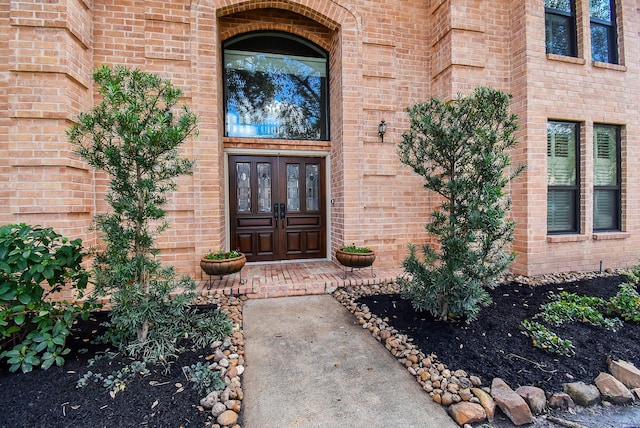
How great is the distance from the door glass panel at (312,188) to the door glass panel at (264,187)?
0.72 meters

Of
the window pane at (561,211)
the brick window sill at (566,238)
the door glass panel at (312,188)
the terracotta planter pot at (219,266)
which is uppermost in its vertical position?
the door glass panel at (312,188)

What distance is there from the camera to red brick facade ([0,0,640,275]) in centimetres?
335

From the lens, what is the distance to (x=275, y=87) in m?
5.15

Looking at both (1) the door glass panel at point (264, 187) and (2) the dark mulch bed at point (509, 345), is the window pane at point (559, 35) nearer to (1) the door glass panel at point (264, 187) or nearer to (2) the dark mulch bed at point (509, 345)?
(2) the dark mulch bed at point (509, 345)

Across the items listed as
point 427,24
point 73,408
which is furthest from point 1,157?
point 427,24

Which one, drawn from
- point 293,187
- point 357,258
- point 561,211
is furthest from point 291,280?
point 561,211

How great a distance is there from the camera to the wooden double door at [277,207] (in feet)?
16.9

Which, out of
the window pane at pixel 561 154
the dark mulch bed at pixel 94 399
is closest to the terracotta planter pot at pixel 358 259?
the dark mulch bed at pixel 94 399

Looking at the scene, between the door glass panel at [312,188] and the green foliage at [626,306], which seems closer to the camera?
the green foliage at [626,306]

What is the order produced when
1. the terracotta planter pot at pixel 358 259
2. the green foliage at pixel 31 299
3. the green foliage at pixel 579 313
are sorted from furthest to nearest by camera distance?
the terracotta planter pot at pixel 358 259 → the green foliage at pixel 579 313 → the green foliage at pixel 31 299

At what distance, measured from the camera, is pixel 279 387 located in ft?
6.74

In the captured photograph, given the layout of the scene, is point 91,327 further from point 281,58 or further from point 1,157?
point 281,58

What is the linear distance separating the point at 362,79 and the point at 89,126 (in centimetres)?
379

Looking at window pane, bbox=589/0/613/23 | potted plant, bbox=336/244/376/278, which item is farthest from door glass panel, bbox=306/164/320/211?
window pane, bbox=589/0/613/23
